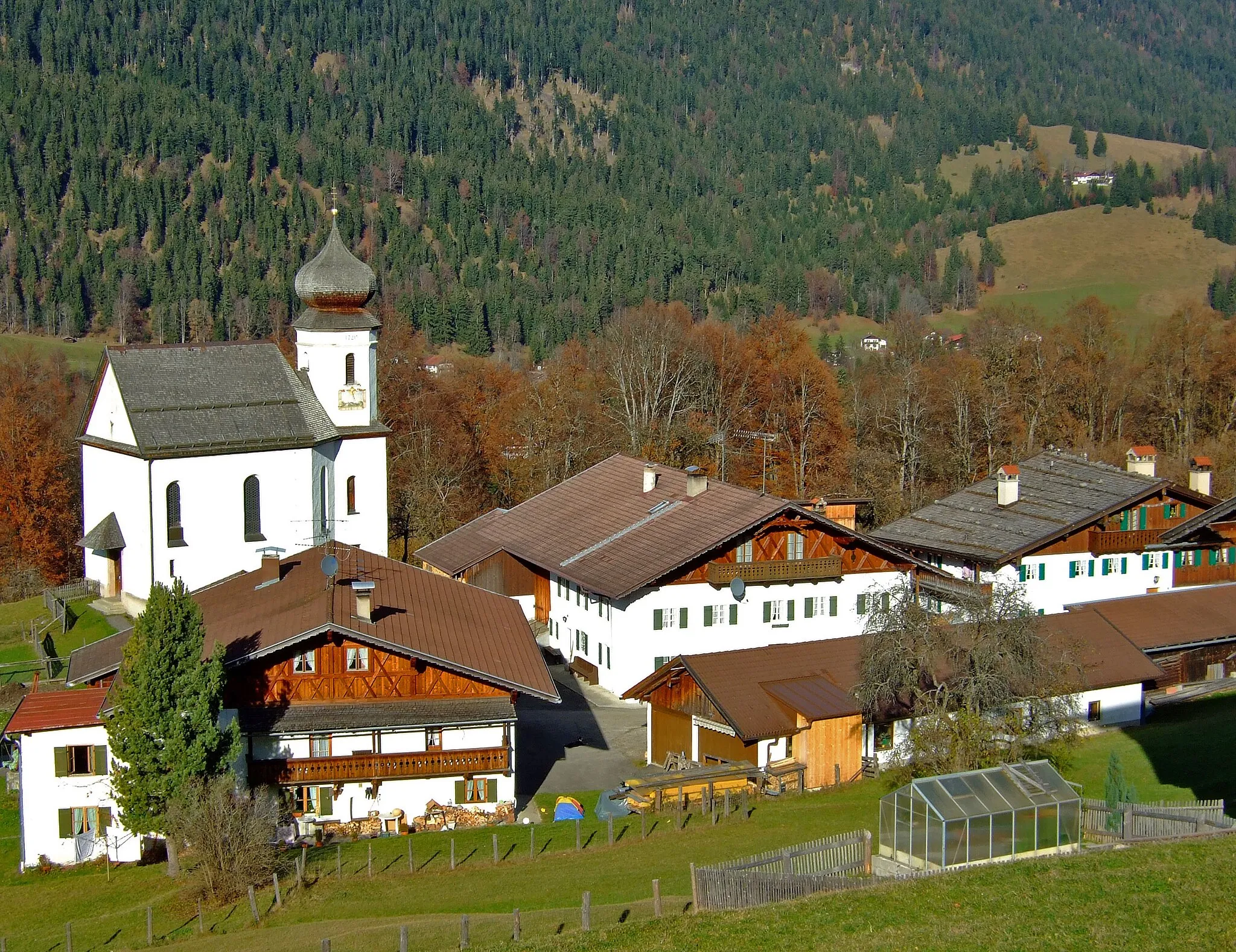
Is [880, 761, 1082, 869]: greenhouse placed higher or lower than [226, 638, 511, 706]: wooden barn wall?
lower

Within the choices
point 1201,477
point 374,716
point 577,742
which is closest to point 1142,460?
point 1201,477

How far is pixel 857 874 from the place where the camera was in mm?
26703

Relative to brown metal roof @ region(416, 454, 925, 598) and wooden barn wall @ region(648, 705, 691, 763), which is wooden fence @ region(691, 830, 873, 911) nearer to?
wooden barn wall @ region(648, 705, 691, 763)

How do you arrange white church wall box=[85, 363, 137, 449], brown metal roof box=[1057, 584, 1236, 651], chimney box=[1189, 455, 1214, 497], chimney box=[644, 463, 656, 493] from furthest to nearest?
1. chimney box=[1189, 455, 1214, 497]
2. white church wall box=[85, 363, 137, 449]
3. chimney box=[644, 463, 656, 493]
4. brown metal roof box=[1057, 584, 1236, 651]

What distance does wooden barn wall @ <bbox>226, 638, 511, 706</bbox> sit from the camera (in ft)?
117

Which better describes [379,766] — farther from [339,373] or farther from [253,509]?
[339,373]

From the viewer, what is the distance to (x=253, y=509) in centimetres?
5453

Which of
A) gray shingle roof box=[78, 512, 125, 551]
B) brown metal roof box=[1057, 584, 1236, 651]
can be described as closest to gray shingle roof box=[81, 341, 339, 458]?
gray shingle roof box=[78, 512, 125, 551]

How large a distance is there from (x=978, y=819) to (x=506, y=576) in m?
28.3

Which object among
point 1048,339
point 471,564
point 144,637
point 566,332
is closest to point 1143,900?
point 144,637

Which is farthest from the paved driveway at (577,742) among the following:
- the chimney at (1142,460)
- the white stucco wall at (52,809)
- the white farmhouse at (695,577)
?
the chimney at (1142,460)

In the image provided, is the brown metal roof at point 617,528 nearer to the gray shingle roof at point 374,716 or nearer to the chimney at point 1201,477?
the gray shingle roof at point 374,716

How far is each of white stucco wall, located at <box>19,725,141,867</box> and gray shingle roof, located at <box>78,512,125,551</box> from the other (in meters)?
20.0

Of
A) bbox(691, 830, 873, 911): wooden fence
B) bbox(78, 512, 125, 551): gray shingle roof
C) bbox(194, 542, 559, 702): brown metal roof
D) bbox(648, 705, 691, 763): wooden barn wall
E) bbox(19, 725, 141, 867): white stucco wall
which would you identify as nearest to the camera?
bbox(691, 830, 873, 911): wooden fence
